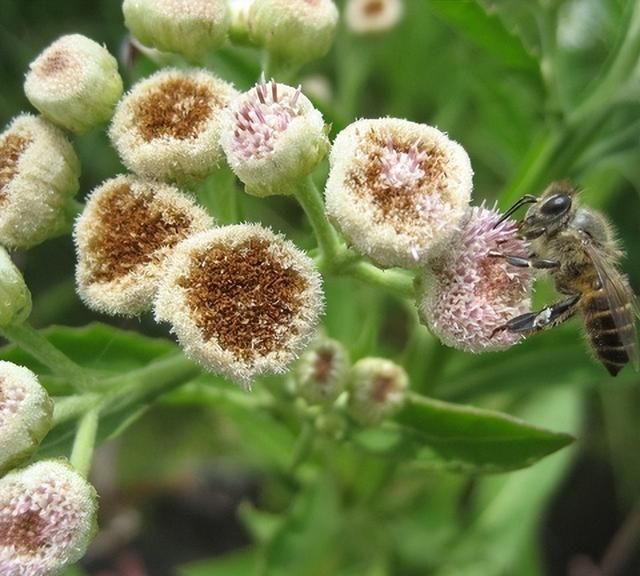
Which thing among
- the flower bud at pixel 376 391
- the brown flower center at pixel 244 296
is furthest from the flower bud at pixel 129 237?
the flower bud at pixel 376 391

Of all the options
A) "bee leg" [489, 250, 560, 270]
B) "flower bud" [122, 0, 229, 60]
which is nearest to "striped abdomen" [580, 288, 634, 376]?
"bee leg" [489, 250, 560, 270]

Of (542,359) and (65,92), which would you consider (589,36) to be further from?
(65,92)

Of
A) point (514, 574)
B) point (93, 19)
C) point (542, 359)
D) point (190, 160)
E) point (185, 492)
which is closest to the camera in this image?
point (190, 160)

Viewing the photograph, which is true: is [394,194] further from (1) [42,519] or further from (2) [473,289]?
(1) [42,519]

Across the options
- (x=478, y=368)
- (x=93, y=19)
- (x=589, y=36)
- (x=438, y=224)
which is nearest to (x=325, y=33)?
(x=438, y=224)

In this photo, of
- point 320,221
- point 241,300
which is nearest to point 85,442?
point 241,300

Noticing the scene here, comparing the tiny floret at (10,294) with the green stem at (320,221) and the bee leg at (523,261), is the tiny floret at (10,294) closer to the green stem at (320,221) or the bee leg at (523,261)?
the green stem at (320,221)
